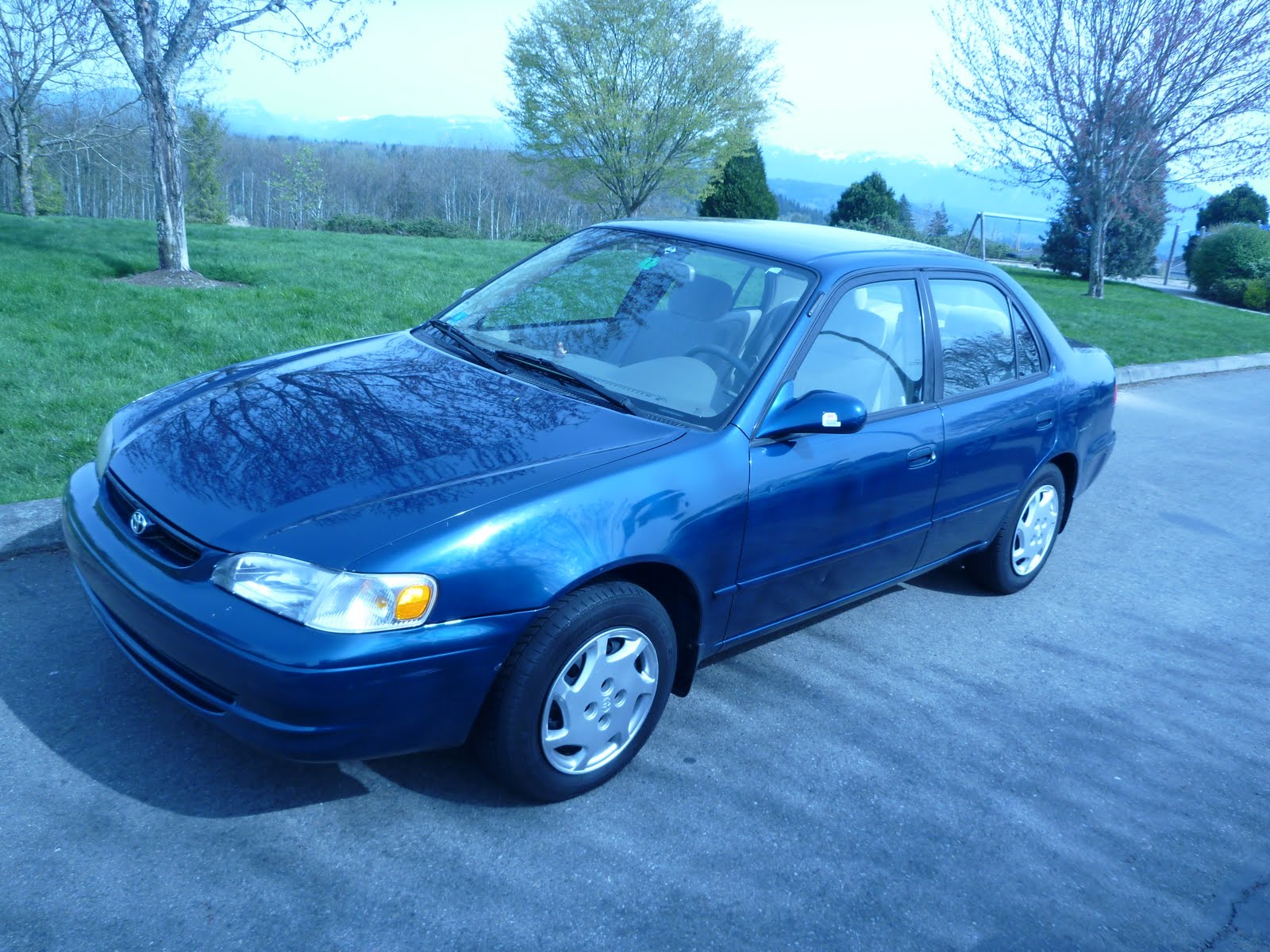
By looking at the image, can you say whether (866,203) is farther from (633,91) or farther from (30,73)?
(30,73)

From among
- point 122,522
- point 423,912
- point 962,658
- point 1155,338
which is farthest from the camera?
point 1155,338

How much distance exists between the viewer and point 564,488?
292 cm

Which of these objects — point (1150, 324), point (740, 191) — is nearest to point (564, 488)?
point (1150, 324)

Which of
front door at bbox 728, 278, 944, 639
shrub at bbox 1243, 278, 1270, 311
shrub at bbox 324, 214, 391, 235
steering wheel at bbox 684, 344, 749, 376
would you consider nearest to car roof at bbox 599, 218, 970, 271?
front door at bbox 728, 278, 944, 639

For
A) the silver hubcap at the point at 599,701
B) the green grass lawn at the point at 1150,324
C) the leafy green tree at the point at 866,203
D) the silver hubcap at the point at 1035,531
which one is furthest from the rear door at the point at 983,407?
the leafy green tree at the point at 866,203

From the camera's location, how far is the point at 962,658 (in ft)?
14.4

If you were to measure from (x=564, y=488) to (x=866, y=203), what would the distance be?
2482 centimetres

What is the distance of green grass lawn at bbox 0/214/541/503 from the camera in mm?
5684

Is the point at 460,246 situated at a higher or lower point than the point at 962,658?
higher

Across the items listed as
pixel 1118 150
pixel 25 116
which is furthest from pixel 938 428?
pixel 25 116

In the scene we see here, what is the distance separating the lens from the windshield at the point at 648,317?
3576 mm

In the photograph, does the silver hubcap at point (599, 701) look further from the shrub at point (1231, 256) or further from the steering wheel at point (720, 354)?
the shrub at point (1231, 256)

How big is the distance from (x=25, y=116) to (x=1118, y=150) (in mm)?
23485

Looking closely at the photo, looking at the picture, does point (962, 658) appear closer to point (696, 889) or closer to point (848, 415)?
point (848, 415)
